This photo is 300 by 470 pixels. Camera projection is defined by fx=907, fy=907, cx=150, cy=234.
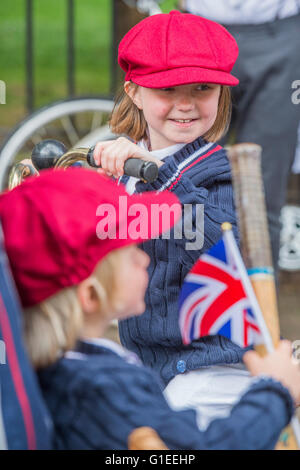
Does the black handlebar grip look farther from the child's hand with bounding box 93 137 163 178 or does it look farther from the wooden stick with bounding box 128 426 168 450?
the wooden stick with bounding box 128 426 168 450

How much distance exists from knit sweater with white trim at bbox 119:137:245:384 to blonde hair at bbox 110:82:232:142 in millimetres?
175

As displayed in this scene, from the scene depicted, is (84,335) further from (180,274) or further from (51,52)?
(51,52)

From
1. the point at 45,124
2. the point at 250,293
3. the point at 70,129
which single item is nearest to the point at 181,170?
the point at 250,293

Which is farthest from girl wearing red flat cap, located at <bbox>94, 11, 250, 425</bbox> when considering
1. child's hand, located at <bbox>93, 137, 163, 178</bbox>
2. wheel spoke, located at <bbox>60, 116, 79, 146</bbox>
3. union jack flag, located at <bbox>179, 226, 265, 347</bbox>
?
wheel spoke, located at <bbox>60, 116, 79, 146</bbox>

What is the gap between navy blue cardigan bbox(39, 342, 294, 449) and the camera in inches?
55.6

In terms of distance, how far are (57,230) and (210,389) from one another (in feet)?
2.43

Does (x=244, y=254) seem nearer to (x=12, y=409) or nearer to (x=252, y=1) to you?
(x=12, y=409)

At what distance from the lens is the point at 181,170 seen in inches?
82.7

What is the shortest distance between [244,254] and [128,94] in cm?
88

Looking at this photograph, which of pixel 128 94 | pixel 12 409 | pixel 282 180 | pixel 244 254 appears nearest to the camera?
pixel 12 409

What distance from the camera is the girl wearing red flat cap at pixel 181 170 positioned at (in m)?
2.01

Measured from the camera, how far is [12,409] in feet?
4.41

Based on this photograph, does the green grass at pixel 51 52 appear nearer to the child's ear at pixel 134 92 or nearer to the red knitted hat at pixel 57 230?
the child's ear at pixel 134 92
